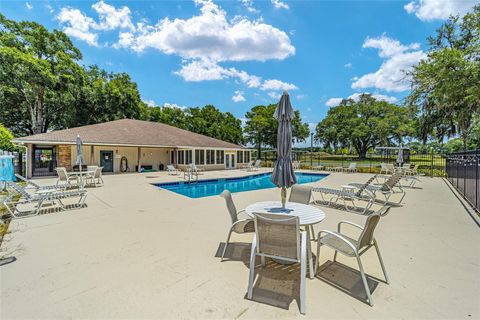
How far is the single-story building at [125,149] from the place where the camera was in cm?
1555

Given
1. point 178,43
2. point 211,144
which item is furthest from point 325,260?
point 211,144

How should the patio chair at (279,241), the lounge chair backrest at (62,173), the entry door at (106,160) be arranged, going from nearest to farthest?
the patio chair at (279,241) < the lounge chair backrest at (62,173) < the entry door at (106,160)

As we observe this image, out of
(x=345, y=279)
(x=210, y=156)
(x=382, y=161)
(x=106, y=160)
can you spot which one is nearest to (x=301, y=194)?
(x=345, y=279)

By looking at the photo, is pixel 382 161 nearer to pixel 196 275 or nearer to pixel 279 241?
pixel 279 241

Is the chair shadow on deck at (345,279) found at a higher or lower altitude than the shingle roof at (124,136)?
lower

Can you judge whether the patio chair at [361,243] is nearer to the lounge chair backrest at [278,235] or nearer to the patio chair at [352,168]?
the lounge chair backrest at [278,235]

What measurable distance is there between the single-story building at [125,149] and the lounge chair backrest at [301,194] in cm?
1574

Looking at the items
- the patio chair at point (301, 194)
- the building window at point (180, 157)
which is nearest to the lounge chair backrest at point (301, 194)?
the patio chair at point (301, 194)

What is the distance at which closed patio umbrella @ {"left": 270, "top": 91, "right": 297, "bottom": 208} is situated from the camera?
3.64 meters

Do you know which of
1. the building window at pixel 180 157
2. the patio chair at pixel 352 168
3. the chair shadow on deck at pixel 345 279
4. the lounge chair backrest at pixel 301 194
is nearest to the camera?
the chair shadow on deck at pixel 345 279

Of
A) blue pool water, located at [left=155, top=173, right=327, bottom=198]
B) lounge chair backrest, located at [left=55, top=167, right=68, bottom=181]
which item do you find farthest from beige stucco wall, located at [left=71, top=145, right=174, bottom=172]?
blue pool water, located at [left=155, top=173, right=327, bottom=198]

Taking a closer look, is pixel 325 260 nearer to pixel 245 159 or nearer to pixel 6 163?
pixel 6 163

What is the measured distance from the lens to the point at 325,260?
328 centimetres

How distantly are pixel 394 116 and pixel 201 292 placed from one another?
40224 mm
